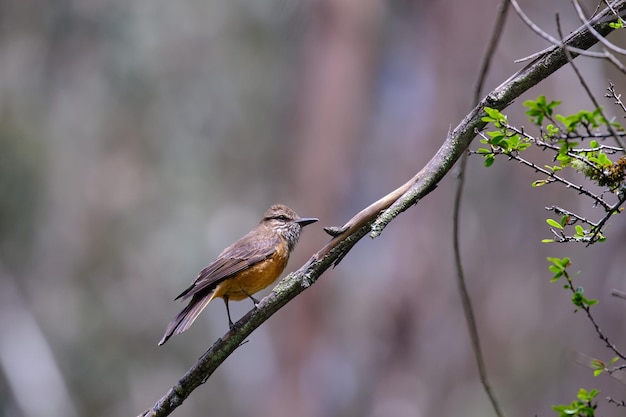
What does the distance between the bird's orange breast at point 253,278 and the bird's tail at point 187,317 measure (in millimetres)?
215

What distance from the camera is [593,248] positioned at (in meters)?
9.42

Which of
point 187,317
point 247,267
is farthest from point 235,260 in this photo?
point 187,317

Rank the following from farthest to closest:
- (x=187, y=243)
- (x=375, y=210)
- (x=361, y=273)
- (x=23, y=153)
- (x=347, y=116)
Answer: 1. (x=187, y=243)
2. (x=23, y=153)
3. (x=361, y=273)
4. (x=347, y=116)
5. (x=375, y=210)

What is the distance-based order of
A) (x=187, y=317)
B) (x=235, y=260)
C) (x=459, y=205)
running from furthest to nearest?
1. (x=235, y=260)
2. (x=187, y=317)
3. (x=459, y=205)

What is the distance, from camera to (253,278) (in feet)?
16.5

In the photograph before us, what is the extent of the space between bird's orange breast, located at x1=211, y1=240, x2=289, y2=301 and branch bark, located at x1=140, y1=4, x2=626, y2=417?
1639 mm

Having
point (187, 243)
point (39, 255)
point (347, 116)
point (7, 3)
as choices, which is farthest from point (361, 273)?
point (7, 3)

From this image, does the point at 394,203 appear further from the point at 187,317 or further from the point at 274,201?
the point at 274,201

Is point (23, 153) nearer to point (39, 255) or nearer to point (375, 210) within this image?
point (39, 255)

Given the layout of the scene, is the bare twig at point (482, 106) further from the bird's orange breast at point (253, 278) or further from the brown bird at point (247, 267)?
the bird's orange breast at point (253, 278)

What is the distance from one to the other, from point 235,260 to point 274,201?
316 inches

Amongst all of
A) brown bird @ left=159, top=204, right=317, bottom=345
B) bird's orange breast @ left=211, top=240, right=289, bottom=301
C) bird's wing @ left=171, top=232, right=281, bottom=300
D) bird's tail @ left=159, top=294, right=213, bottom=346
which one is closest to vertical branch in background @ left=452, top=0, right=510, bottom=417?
bird's tail @ left=159, top=294, right=213, bottom=346

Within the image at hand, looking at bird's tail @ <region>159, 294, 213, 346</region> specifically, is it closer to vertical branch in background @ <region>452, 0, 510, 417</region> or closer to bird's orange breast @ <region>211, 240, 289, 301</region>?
bird's orange breast @ <region>211, 240, 289, 301</region>

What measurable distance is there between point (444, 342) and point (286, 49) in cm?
597
